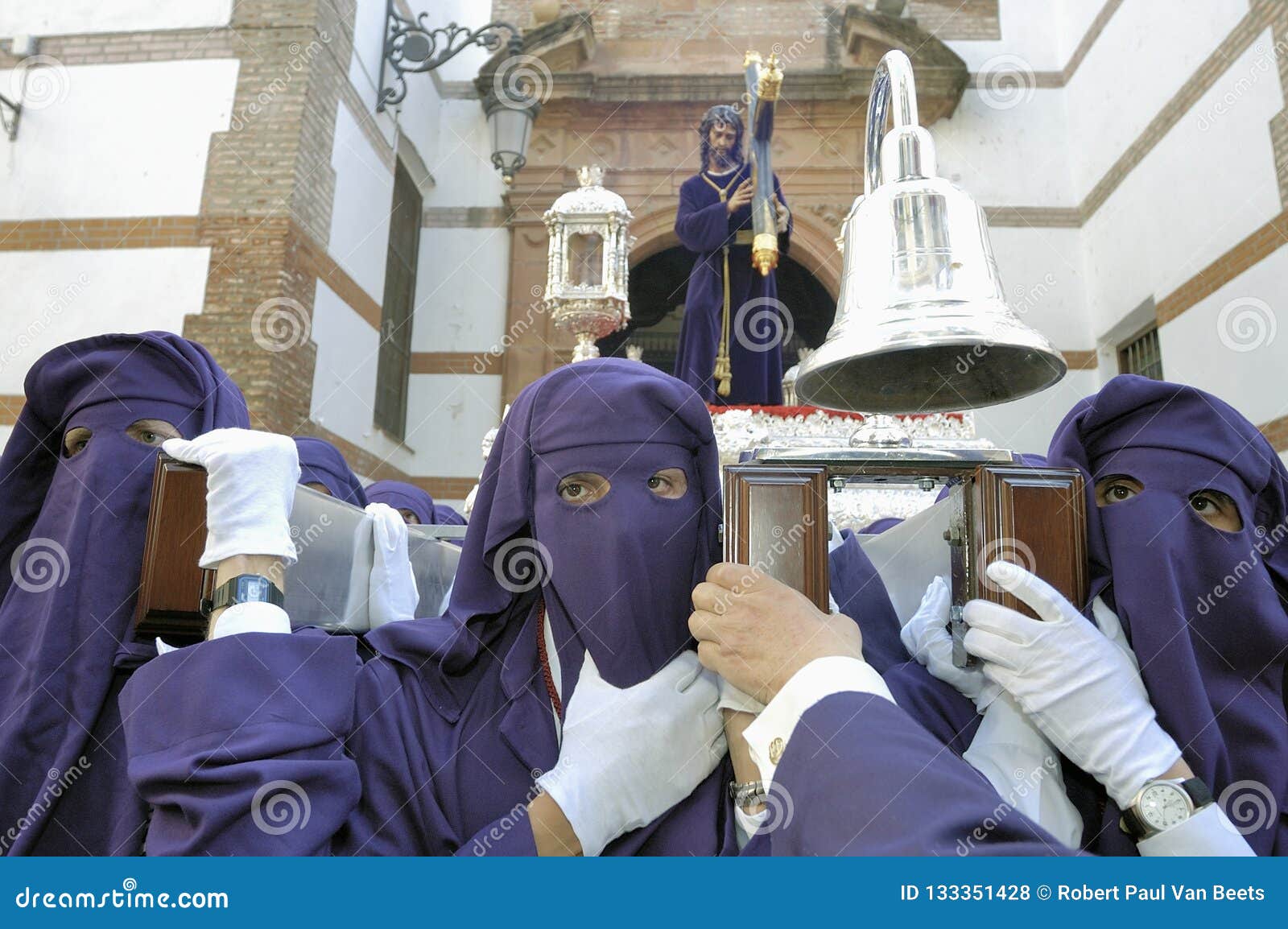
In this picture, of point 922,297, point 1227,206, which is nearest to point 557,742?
point 922,297

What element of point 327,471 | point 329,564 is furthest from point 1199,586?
point 327,471

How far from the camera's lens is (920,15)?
1038 centimetres

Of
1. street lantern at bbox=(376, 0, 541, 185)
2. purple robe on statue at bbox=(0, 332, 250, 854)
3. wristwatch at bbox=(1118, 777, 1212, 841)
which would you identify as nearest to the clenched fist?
wristwatch at bbox=(1118, 777, 1212, 841)

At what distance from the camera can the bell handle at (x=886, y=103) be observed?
6.06ft

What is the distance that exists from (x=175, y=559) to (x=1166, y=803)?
6.02 feet

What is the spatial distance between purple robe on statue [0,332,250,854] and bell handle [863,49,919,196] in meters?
1.58

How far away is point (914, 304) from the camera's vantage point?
1.72m

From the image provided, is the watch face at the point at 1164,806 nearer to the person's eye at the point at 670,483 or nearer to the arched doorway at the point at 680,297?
the person's eye at the point at 670,483

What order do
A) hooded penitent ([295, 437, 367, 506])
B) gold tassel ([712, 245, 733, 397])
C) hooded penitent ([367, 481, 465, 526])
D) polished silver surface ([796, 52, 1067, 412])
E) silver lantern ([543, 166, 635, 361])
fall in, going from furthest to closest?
gold tassel ([712, 245, 733, 397]) → silver lantern ([543, 166, 635, 361]) → hooded penitent ([367, 481, 465, 526]) → hooded penitent ([295, 437, 367, 506]) → polished silver surface ([796, 52, 1067, 412])

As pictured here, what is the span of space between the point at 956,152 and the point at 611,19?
416cm

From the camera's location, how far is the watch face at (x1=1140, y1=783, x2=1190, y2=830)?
1.53 m

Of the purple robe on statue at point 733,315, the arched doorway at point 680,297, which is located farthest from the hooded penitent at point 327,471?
the arched doorway at point 680,297

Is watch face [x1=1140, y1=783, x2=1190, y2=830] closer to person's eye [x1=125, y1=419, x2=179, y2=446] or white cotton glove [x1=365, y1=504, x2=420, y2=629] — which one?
white cotton glove [x1=365, y1=504, x2=420, y2=629]

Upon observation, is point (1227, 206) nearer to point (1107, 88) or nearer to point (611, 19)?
point (1107, 88)
